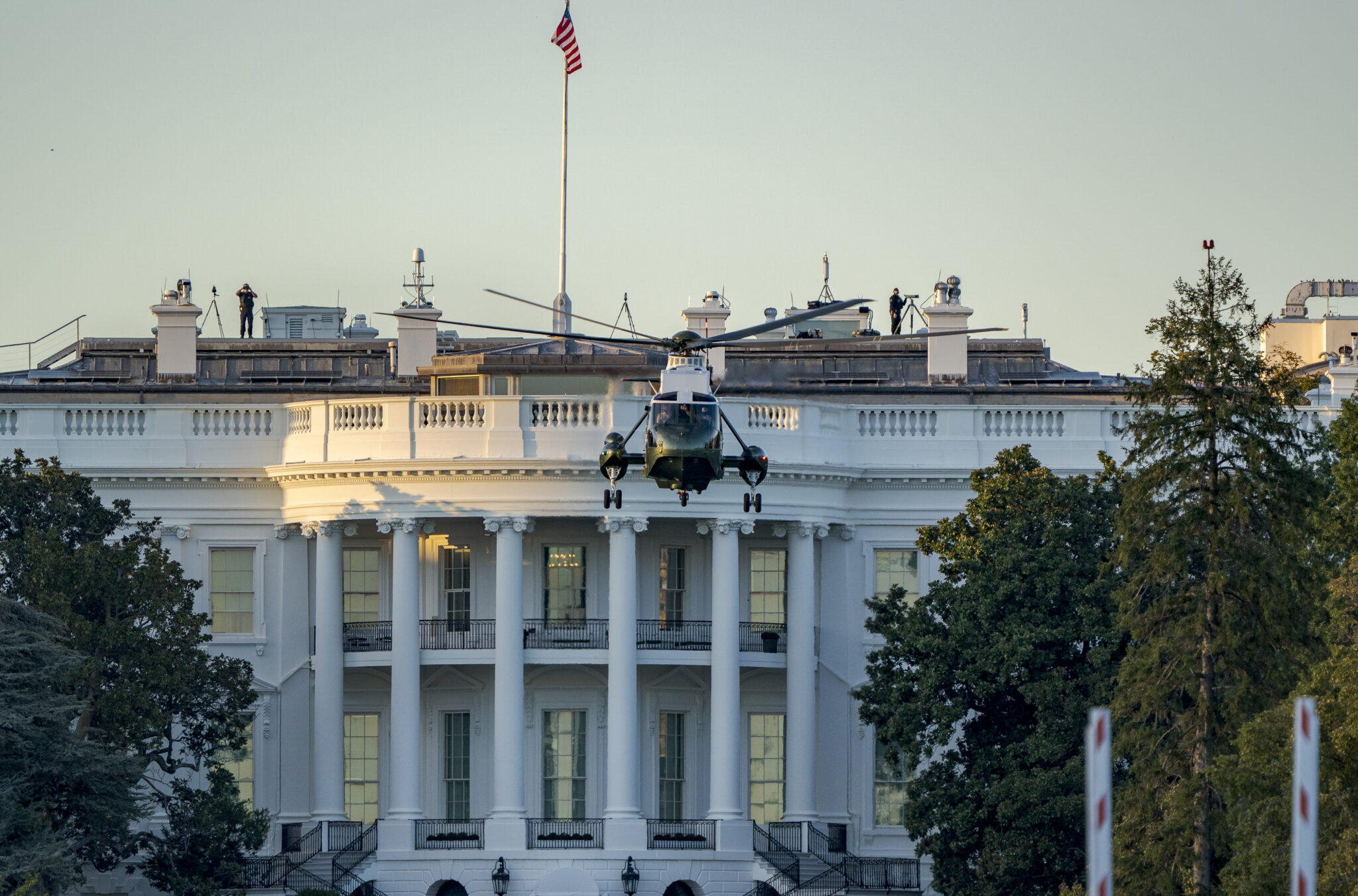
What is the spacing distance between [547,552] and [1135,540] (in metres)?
21.0

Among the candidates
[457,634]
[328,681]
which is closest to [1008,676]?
[457,634]

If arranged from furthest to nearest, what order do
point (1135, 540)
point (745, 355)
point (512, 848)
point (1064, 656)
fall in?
point (745, 355) < point (512, 848) < point (1064, 656) < point (1135, 540)

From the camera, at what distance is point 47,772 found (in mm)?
48531

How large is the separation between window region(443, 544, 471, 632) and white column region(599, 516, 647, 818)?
424 centimetres

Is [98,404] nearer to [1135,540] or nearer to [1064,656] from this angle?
[1064,656]

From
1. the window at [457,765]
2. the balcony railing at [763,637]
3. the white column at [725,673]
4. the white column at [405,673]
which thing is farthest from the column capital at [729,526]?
the window at [457,765]

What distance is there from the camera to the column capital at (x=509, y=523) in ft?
197

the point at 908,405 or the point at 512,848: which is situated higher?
the point at 908,405

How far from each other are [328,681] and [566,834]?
631cm

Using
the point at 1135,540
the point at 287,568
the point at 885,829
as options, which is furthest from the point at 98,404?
Answer: the point at 1135,540

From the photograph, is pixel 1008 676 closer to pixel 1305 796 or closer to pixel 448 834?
pixel 448 834

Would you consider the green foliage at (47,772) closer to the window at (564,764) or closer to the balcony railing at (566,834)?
the balcony railing at (566,834)

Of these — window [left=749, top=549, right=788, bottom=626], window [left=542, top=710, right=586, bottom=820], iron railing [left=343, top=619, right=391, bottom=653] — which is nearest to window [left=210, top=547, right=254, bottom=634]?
iron railing [left=343, top=619, right=391, bottom=653]

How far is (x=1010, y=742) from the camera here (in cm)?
5244
